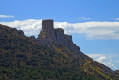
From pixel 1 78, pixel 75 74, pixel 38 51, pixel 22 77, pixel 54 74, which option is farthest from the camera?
pixel 38 51

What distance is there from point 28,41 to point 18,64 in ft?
106

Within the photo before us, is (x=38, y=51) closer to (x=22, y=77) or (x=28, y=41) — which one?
(x=28, y=41)

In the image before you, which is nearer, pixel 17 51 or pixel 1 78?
pixel 1 78

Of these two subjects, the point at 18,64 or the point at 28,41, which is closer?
the point at 18,64

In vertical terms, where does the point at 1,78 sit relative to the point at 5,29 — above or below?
below

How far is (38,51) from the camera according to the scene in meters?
190

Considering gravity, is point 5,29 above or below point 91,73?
above

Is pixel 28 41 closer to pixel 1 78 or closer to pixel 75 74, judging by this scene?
pixel 75 74

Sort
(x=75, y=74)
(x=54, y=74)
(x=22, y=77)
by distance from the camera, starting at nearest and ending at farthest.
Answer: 1. (x=22, y=77)
2. (x=54, y=74)
3. (x=75, y=74)

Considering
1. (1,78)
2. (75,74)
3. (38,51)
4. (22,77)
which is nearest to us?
(1,78)

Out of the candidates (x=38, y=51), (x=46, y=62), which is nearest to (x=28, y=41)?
(x=38, y=51)

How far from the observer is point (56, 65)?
182000 mm

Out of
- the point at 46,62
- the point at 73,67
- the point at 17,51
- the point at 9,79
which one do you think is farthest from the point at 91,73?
the point at 9,79

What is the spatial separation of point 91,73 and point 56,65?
880 inches
